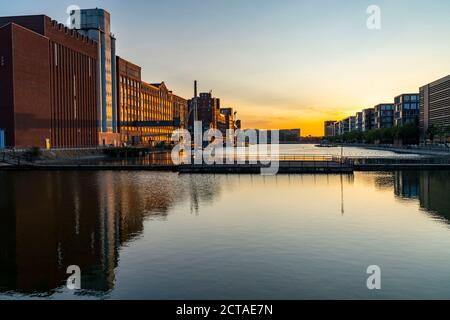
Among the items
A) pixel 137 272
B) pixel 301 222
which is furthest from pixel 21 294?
pixel 301 222

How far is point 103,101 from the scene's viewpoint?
141250 mm

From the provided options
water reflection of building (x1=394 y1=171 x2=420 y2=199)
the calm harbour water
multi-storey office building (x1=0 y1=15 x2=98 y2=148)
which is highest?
multi-storey office building (x1=0 y1=15 x2=98 y2=148)

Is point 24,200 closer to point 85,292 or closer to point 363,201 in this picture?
point 85,292

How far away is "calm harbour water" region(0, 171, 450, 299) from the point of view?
16.4m

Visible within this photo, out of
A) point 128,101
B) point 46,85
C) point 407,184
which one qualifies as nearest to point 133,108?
point 128,101

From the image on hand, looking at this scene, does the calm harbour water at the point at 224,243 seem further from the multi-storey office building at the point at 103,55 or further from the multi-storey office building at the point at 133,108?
the multi-storey office building at the point at 133,108

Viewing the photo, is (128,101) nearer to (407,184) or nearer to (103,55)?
(103,55)

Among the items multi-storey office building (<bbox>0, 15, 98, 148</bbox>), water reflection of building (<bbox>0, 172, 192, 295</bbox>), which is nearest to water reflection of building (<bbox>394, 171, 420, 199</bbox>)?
water reflection of building (<bbox>0, 172, 192, 295</bbox>)

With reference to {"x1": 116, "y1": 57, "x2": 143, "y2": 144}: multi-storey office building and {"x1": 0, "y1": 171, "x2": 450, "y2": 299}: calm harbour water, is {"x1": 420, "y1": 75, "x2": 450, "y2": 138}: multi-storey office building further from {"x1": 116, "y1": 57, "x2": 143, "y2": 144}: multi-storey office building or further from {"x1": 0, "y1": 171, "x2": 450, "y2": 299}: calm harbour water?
{"x1": 0, "y1": 171, "x2": 450, "y2": 299}: calm harbour water

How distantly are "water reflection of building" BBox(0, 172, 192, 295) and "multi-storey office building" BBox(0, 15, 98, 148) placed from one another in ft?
138

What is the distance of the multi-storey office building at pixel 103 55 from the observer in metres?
138

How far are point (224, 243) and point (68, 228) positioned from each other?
33.9ft

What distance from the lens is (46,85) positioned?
9906 centimetres

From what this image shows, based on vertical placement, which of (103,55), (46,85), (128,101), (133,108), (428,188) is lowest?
(428,188)
